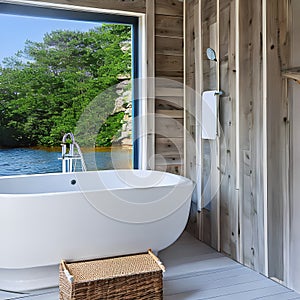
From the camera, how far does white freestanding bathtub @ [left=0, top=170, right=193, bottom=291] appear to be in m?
2.17

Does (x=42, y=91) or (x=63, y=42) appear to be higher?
(x=63, y=42)

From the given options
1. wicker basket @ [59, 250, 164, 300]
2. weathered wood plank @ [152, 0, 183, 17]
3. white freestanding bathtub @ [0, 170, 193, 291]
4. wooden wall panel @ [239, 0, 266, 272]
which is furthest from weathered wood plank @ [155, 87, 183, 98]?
wicker basket @ [59, 250, 164, 300]

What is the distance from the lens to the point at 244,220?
2695mm

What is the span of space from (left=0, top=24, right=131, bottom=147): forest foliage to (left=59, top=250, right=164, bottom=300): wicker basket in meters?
1.56

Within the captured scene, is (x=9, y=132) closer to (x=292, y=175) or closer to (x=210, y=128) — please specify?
(x=210, y=128)

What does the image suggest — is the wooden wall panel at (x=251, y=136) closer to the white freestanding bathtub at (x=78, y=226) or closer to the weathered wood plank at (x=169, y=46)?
the white freestanding bathtub at (x=78, y=226)

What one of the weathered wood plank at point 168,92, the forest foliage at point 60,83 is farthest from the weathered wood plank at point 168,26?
the weathered wood plank at point 168,92

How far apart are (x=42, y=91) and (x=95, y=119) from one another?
0.57 metres

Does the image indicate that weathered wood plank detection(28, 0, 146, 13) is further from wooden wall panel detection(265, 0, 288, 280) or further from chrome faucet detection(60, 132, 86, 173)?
wooden wall panel detection(265, 0, 288, 280)

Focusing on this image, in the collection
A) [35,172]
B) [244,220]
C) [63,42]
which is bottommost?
[244,220]

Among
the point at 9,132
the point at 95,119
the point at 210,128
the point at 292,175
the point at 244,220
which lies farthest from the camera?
the point at 95,119

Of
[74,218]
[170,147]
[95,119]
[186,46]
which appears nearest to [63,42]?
[95,119]

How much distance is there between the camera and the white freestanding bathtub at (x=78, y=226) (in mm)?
2174

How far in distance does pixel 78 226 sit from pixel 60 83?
1713 millimetres
